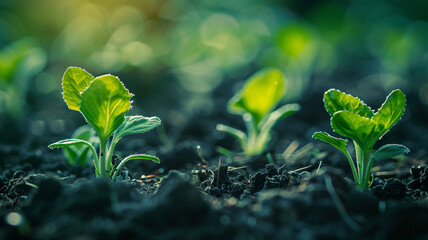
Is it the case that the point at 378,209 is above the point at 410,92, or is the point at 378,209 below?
below

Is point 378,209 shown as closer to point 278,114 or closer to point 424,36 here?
point 278,114

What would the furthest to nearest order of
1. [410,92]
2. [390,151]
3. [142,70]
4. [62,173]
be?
[142,70]
[410,92]
[62,173]
[390,151]

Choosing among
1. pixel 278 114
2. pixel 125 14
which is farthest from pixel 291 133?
pixel 125 14

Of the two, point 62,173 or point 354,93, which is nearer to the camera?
point 62,173

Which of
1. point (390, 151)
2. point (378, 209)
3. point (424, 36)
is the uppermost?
point (424, 36)

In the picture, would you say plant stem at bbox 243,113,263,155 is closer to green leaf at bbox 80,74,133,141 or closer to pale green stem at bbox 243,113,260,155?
pale green stem at bbox 243,113,260,155

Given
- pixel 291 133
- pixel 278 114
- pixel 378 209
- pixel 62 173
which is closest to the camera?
pixel 378 209
